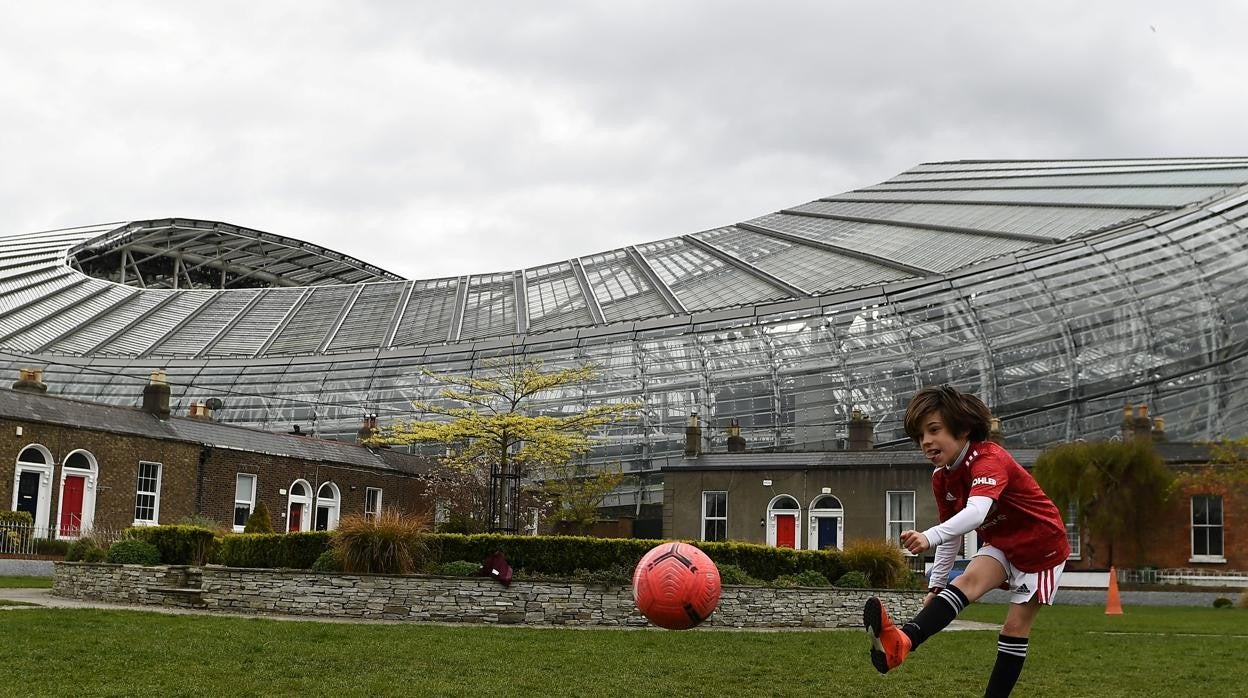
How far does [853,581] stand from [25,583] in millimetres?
16382

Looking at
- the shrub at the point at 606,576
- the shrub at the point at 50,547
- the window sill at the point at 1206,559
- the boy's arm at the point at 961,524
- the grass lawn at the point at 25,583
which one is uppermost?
the boy's arm at the point at 961,524

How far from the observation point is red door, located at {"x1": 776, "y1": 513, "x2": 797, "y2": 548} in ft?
125

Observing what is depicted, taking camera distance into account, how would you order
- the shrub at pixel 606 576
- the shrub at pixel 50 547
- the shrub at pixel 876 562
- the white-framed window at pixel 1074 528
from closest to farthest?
the shrub at pixel 606 576 < the shrub at pixel 876 562 < the shrub at pixel 50 547 < the white-framed window at pixel 1074 528

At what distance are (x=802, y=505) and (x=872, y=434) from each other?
14.2ft

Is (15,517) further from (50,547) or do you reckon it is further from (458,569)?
(458,569)

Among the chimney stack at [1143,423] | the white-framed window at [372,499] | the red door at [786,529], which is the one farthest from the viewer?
the white-framed window at [372,499]

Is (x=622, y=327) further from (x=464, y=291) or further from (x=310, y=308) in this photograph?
(x=310, y=308)

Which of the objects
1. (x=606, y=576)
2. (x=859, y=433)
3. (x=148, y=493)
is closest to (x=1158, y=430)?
(x=859, y=433)

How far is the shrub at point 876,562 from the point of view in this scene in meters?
23.5

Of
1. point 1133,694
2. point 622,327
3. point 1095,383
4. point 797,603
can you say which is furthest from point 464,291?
point 1133,694

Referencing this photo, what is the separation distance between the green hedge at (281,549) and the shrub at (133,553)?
5.88 ft

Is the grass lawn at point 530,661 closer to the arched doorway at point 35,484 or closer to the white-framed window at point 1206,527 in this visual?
the arched doorway at point 35,484

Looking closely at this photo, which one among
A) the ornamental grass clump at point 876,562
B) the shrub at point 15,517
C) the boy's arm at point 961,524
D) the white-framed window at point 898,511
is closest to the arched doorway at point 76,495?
the shrub at point 15,517

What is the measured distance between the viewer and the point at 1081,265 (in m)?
44.0
